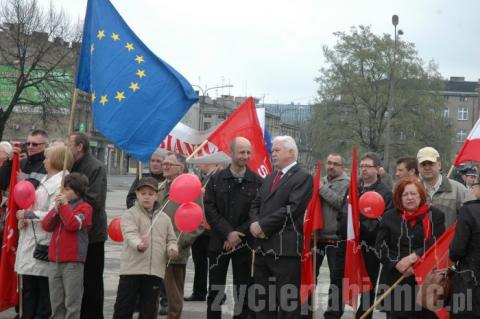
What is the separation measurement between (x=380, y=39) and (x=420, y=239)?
56.0 metres

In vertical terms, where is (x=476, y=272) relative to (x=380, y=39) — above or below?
below

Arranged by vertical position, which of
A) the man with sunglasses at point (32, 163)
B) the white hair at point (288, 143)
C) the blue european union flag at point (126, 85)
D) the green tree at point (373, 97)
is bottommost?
the man with sunglasses at point (32, 163)

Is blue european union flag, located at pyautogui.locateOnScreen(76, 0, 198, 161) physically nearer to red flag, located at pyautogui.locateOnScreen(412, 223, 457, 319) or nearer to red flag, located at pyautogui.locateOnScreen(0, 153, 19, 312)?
red flag, located at pyautogui.locateOnScreen(0, 153, 19, 312)

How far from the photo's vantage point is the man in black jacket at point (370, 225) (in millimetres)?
8242

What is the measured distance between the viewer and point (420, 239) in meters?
6.99

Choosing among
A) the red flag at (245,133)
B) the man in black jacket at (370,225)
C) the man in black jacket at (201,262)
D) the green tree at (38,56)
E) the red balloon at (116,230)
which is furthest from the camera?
the green tree at (38,56)

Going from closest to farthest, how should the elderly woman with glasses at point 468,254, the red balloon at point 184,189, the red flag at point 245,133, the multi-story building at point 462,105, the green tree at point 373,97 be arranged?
the elderly woman with glasses at point 468,254 < the red balloon at point 184,189 < the red flag at point 245,133 < the green tree at point 373,97 < the multi-story building at point 462,105

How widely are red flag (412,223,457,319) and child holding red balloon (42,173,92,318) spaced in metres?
3.05

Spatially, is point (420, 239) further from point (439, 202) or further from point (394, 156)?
point (394, 156)

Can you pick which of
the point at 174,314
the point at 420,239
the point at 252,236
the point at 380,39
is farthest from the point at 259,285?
the point at 380,39

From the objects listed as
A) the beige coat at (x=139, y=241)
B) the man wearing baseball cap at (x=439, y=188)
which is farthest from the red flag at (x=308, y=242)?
the beige coat at (x=139, y=241)

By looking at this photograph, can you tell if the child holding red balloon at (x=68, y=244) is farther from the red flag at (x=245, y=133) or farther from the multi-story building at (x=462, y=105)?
Answer: the multi-story building at (x=462, y=105)

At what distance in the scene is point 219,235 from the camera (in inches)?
309

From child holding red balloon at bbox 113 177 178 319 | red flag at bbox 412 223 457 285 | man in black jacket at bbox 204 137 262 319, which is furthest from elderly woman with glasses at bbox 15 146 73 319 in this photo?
red flag at bbox 412 223 457 285
